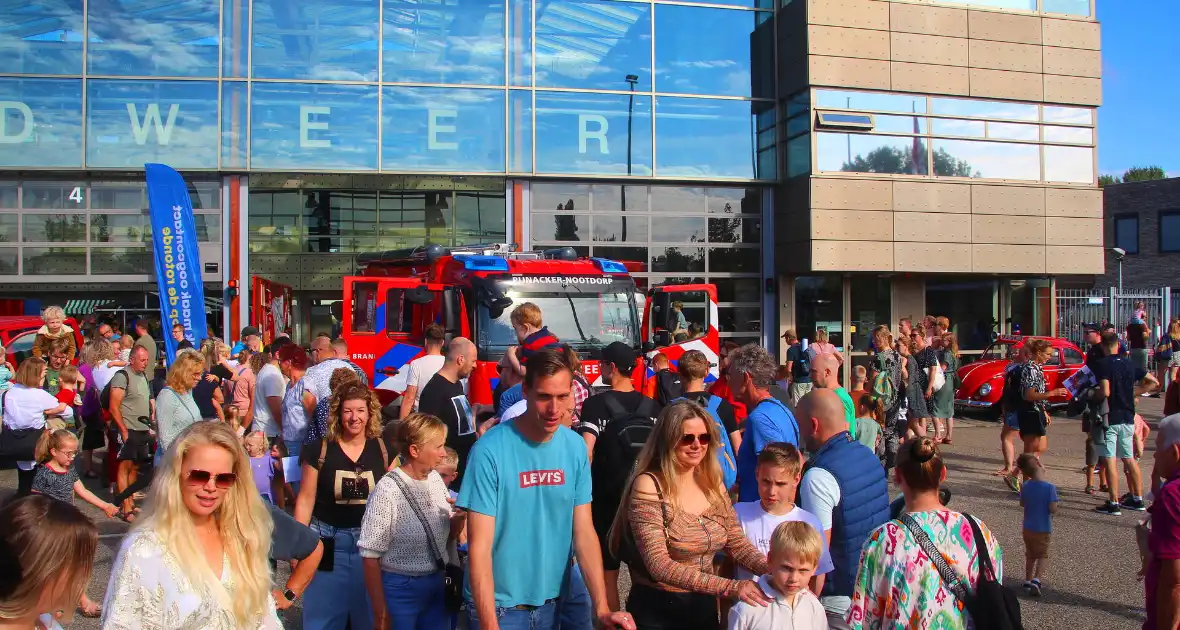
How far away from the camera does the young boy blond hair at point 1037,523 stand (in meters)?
7.18

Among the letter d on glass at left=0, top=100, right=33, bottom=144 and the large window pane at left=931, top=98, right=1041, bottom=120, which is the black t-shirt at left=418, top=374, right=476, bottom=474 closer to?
the letter d on glass at left=0, top=100, right=33, bottom=144

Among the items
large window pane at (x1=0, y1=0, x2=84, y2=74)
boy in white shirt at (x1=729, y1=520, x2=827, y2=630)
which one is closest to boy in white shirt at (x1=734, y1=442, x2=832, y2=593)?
boy in white shirt at (x1=729, y1=520, x2=827, y2=630)

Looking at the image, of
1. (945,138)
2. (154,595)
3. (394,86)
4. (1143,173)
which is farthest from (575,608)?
(1143,173)

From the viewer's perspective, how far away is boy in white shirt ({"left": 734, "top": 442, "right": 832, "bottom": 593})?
4379mm

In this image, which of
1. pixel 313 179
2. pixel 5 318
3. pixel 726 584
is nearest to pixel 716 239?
pixel 313 179

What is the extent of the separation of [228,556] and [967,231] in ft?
68.8

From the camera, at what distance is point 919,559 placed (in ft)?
12.2

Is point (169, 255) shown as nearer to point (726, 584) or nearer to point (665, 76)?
point (665, 76)

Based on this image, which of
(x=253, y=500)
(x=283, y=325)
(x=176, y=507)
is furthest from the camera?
(x=283, y=325)

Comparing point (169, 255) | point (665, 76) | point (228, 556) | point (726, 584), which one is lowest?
point (726, 584)

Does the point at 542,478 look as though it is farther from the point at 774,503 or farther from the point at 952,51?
the point at 952,51

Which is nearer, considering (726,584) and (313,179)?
(726,584)

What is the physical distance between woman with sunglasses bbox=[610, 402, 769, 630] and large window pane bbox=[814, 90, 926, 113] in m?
18.0

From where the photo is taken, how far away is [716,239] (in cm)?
2241
